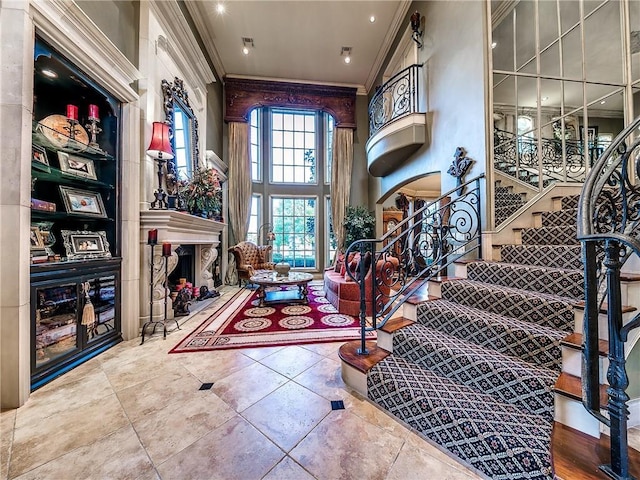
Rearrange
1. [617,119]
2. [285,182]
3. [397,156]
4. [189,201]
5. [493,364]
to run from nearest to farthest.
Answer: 1. [493,364]
2. [617,119]
3. [189,201]
4. [397,156]
5. [285,182]

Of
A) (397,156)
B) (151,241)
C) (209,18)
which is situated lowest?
(151,241)

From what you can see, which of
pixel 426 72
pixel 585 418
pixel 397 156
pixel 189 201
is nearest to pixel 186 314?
pixel 189 201

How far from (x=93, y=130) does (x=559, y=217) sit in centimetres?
499

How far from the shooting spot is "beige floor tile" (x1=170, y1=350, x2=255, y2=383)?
2062 mm

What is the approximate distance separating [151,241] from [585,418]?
11.9 ft

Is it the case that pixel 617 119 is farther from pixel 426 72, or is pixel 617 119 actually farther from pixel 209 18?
pixel 209 18

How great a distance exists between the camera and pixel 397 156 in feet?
15.5

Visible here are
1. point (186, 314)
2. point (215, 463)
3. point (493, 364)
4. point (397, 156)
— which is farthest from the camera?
point (397, 156)

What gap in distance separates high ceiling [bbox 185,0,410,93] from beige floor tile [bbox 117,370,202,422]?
5.73 metres

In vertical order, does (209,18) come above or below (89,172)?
above

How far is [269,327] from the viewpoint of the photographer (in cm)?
314

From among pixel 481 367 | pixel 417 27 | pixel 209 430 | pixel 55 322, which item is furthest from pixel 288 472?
Result: pixel 417 27

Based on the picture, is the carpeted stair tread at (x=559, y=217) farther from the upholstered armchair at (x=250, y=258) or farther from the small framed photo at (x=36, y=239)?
the small framed photo at (x=36, y=239)

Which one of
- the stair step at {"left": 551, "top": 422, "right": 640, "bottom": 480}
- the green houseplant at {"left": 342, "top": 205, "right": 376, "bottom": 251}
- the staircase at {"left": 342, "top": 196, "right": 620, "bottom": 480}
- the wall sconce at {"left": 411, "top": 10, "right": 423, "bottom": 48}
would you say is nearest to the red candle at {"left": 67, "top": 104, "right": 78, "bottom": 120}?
the staircase at {"left": 342, "top": 196, "right": 620, "bottom": 480}
